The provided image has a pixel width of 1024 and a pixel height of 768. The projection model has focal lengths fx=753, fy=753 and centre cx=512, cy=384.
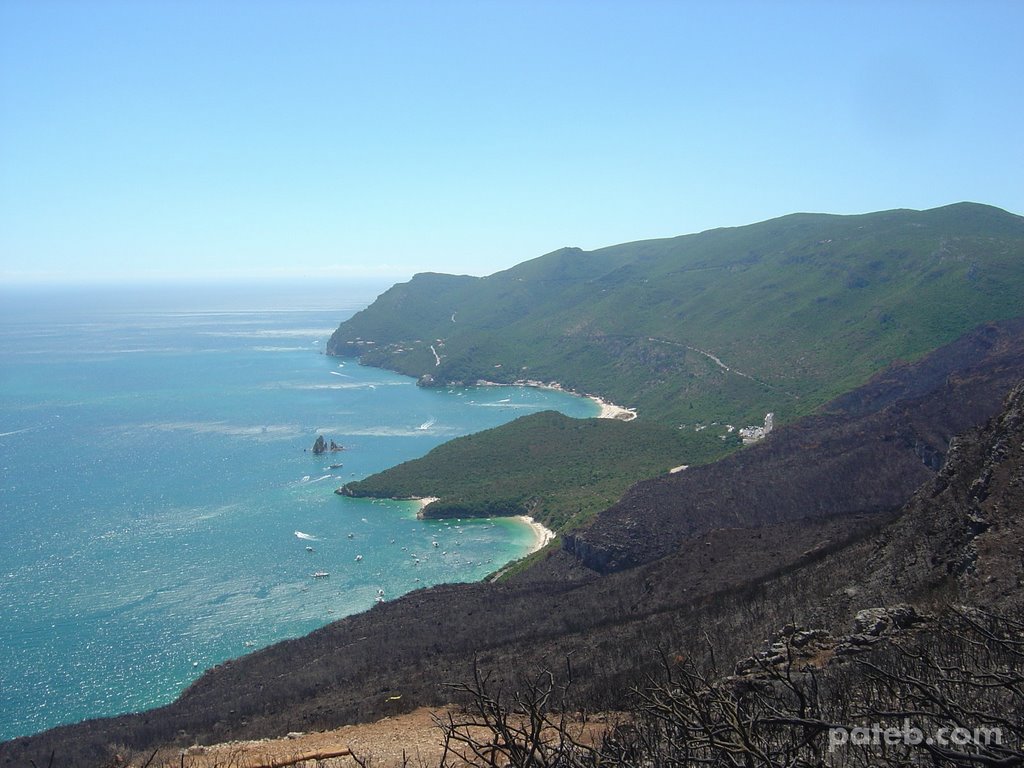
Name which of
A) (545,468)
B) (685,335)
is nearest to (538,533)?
(545,468)

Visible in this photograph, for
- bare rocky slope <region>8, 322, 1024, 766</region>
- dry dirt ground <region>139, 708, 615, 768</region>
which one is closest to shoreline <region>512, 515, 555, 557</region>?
bare rocky slope <region>8, 322, 1024, 766</region>

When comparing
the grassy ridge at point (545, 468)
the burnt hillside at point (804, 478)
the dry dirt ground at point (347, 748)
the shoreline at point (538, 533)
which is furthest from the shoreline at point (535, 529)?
the dry dirt ground at point (347, 748)

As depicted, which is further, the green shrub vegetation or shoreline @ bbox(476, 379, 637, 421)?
shoreline @ bbox(476, 379, 637, 421)

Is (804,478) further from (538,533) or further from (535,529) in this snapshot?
(535,529)

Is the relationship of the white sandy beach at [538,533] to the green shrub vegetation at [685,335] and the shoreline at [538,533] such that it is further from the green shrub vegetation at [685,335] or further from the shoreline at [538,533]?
the green shrub vegetation at [685,335]

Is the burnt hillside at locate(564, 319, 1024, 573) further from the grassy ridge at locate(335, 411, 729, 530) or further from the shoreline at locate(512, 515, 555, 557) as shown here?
the grassy ridge at locate(335, 411, 729, 530)

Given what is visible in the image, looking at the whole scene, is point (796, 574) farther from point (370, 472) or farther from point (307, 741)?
point (370, 472)
